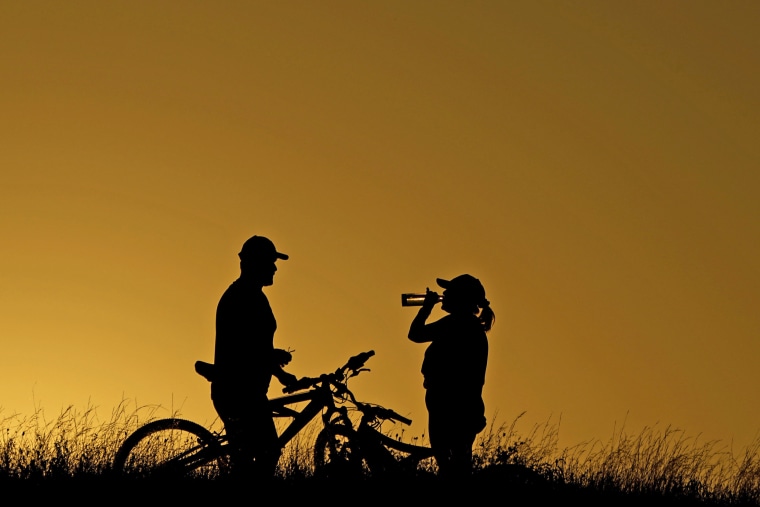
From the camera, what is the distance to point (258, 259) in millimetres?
10867

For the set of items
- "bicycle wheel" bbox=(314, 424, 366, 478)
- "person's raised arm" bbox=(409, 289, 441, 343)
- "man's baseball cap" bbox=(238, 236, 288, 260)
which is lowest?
"bicycle wheel" bbox=(314, 424, 366, 478)

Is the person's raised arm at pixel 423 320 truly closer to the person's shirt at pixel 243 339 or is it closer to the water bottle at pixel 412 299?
the water bottle at pixel 412 299

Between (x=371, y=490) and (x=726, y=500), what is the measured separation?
12.8 feet

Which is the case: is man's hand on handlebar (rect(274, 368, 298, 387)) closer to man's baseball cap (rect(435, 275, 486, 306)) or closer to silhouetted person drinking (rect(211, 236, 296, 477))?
silhouetted person drinking (rect(211, 236, 296, 477))

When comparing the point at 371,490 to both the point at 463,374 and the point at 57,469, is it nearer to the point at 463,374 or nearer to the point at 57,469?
the point at 463,374

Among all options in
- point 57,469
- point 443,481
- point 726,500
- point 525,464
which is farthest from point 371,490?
point 726,500

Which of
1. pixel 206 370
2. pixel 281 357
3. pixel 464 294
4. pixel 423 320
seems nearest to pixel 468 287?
pixel 464 294

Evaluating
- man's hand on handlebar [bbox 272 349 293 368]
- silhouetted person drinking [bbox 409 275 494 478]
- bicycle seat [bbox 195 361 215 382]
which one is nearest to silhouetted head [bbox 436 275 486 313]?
silhouetted person drinking [bbox 409 275 494 478]

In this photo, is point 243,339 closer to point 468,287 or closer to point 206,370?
point 206,370

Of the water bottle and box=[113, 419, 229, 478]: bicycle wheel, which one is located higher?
the water bottle

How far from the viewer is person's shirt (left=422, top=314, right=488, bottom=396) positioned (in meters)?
11.2

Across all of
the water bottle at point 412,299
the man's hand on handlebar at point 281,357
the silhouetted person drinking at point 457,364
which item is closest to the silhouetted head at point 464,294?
the silhouetted person drinking at point 457,364

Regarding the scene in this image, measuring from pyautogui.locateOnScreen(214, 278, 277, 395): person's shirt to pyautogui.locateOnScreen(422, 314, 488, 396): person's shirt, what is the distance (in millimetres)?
1376

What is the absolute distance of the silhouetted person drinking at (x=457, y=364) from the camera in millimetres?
11227
